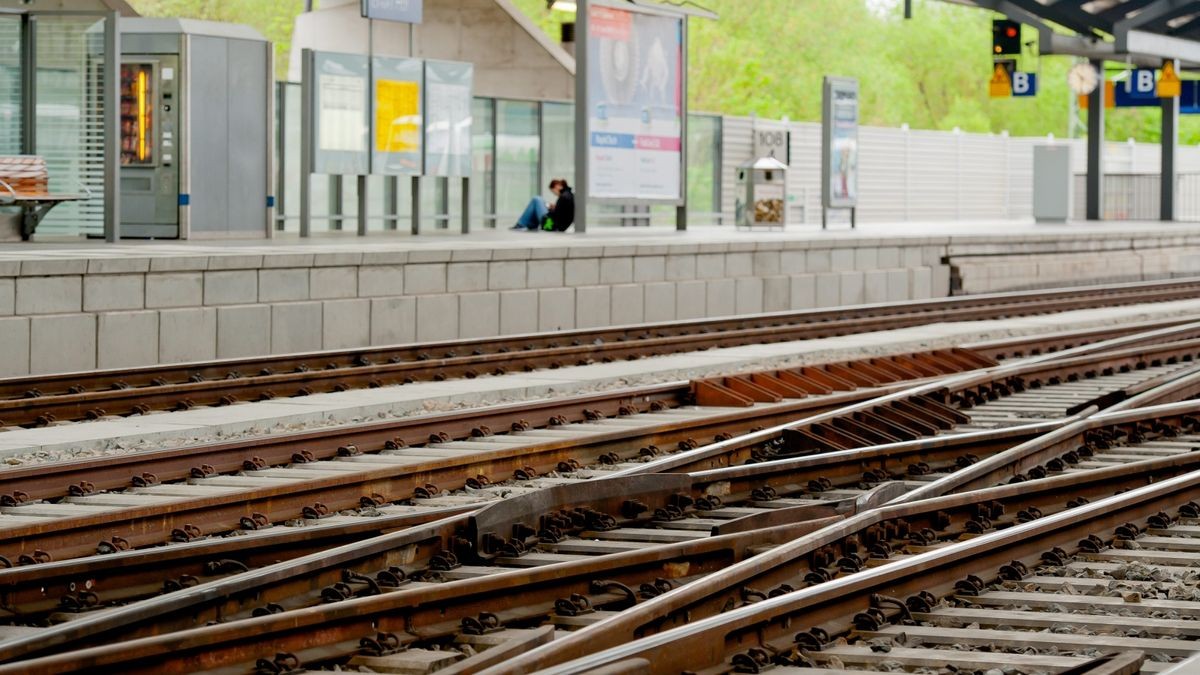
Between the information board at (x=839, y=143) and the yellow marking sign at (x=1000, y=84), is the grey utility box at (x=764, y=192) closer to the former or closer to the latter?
the information board at (x=839, y=143)

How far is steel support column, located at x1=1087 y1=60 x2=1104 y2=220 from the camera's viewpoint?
3841 centimetres

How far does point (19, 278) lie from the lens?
13.0 meters

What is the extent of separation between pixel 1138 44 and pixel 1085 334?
18097 mm

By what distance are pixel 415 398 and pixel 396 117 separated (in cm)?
1039

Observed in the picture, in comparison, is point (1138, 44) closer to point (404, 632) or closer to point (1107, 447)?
point (1107, 447)

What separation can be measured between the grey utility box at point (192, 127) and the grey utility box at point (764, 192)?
34.6ft

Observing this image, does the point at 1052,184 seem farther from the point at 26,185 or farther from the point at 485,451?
the point at 485,451

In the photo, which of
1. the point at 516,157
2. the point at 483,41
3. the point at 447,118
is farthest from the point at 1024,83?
the point at 447,118

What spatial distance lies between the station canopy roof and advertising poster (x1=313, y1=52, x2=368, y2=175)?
16.1 m

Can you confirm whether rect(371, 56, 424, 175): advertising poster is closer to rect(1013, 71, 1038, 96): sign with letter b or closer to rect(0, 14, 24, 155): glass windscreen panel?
rect(0, 14, 24, 155): glass windscreen panel

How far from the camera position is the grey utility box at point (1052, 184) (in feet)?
125

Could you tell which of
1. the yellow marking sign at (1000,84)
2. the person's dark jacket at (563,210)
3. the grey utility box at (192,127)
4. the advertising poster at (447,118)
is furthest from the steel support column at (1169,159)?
the grey utility box at (192,127)

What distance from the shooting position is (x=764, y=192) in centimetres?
2898

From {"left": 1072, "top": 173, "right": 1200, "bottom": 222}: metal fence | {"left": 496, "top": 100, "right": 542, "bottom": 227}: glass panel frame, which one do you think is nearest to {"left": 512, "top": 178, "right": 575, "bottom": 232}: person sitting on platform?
{"left": 496, "top": 100, "right": 542, "bottom": 227}: glass panel frame
